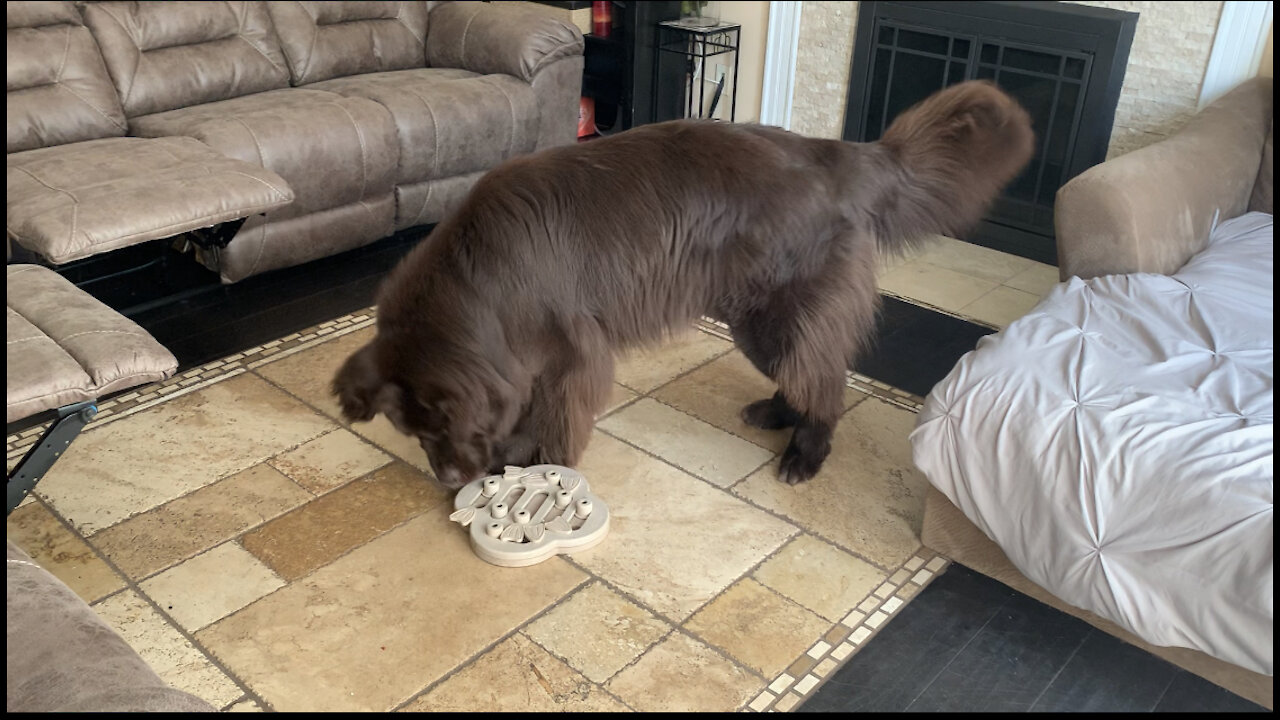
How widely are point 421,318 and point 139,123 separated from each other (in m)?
1.85

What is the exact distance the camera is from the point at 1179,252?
253cm

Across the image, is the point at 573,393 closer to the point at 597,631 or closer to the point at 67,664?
the point at 597,631

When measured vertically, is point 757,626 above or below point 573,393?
below

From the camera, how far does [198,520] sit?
2285 mm

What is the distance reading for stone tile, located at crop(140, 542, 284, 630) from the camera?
202 cm

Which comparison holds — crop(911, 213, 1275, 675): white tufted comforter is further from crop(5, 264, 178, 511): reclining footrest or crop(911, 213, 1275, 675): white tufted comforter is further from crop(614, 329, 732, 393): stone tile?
crop(5, 264, 178, 511): reclining footrest

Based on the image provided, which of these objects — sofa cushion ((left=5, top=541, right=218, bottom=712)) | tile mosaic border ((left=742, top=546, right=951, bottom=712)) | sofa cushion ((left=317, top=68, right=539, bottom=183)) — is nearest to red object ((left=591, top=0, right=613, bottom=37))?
sofa cushion ((left=317, top=68, right=539, bottom=183))

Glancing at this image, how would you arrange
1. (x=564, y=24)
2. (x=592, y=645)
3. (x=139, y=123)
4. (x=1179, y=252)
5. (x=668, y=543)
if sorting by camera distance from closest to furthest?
1. (x=592, y=645)
2. (x=668, y=543)
3. (x=1179, y=252)
4. (x=139, y=123)
5. (x=564, y=24)

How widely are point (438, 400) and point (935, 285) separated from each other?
207 centimetres

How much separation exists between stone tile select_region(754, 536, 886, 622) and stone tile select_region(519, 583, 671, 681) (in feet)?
0.97

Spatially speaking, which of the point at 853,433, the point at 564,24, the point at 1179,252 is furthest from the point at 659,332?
the point at 564,24

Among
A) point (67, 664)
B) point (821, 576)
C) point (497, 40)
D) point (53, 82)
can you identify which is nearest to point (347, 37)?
point (497, 40)

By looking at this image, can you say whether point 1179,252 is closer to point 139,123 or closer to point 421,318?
point 421,318

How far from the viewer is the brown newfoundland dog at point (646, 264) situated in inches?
82.7
